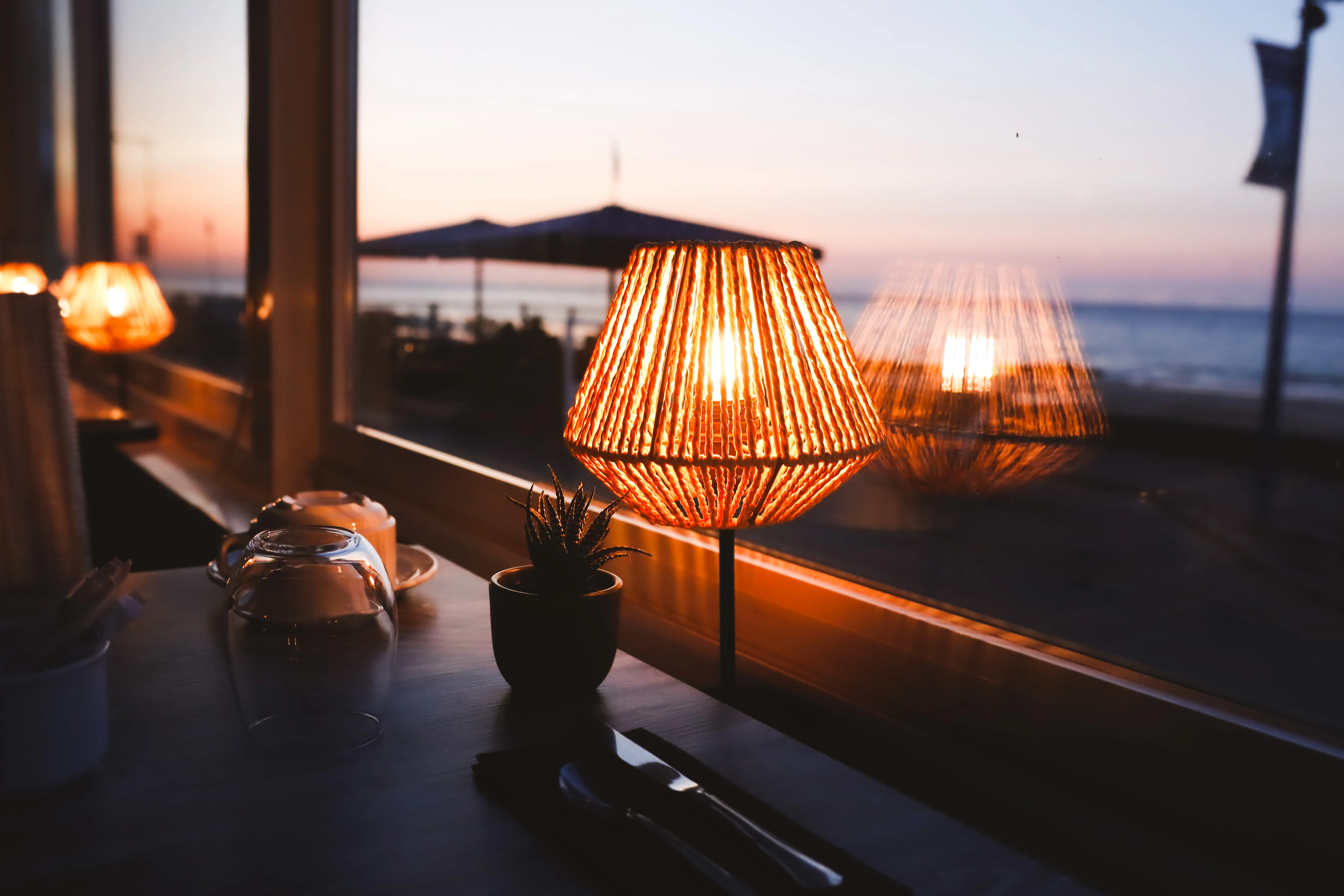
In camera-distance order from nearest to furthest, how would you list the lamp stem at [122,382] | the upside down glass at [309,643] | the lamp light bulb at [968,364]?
1. the upside down glass at [309,643]
2. the lamp light bulb at [968,364]
3. the lamp stem at [122,382]

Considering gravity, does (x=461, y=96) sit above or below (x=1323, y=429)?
above

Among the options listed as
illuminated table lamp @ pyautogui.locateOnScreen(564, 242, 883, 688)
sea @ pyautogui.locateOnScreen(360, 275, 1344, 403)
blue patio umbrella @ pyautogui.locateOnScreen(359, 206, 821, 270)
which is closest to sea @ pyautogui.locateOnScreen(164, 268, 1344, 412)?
sea @ pyautogui.locateOnScreen(360, 275, 1344, 403)

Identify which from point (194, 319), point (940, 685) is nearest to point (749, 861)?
→ point (940, 685)

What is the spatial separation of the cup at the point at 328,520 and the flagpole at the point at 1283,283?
0.74 m

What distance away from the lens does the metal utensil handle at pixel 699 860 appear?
502 mm

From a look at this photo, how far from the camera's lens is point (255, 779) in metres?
0.63

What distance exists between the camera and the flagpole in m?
0.68

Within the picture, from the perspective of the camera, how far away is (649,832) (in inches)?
22.0

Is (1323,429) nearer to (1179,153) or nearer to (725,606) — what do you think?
(1179,153)

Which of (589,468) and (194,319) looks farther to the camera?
(194,319)

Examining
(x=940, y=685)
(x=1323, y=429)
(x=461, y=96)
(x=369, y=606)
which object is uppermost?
(x=461, y=96)

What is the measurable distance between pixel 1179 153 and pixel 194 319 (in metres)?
3.10

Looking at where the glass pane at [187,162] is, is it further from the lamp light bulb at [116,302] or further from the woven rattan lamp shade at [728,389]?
the woven rattan lamp shade at [728,389]

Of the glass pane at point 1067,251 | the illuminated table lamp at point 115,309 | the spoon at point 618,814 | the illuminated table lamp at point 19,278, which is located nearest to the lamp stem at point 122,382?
the illuminated table lamp at point 115,309
